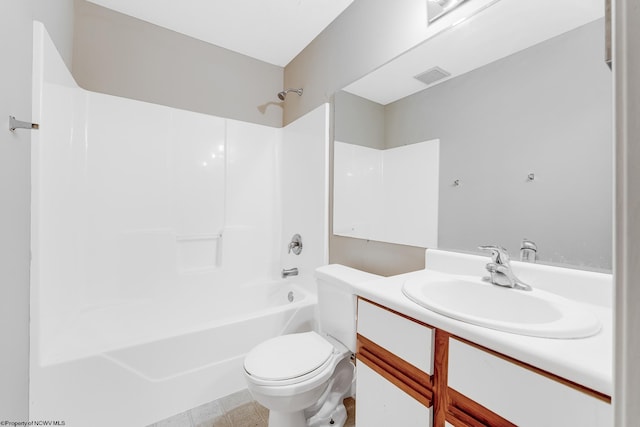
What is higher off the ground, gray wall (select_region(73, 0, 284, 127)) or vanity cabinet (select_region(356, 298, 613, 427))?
gray wall (select_region(73, 0, 284, 127))

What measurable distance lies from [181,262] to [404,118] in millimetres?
1918

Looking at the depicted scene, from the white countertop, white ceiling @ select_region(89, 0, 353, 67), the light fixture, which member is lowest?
the white countertop

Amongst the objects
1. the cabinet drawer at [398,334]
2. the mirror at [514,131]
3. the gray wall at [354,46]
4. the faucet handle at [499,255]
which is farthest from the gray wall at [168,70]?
the faucet handle at [499,255]

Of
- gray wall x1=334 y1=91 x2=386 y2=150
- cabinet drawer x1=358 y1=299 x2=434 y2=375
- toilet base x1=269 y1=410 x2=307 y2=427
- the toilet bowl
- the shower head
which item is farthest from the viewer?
the shower head

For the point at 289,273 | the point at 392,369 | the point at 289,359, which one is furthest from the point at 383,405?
the point at 289,273

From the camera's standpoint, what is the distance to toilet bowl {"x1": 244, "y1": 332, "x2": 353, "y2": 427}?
1082 millimetres

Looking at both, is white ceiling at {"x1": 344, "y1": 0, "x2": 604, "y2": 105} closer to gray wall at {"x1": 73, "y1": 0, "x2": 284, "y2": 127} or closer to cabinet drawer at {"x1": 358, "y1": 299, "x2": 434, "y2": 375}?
cabinet drawer at {"x1": 358, "y1": 299, "x2": 434, "y2": 375}

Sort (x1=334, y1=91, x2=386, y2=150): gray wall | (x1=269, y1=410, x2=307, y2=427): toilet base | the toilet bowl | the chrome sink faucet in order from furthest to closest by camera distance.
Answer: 1. (x1=334, y1=91, x2=386, y2=150): gray wall
2. (x1=269, y1=410, x2=307, y2=427): toilet base
3. the toilet bowl
4. the chrome sink faucet

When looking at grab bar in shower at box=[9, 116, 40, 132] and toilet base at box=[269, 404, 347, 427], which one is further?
toilet base at box=[269, 404, 347, 427]

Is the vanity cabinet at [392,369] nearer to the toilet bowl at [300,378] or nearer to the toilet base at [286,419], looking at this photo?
the toilet bowl at [300,378]

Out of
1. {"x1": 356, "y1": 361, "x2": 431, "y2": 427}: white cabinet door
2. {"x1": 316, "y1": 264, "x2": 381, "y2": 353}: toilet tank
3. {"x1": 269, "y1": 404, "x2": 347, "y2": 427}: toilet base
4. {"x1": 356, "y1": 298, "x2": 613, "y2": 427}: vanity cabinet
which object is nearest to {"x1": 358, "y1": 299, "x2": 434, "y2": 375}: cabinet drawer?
{"x1": 356, "y1": 298, "x2": 613, "y2": 427}: vanity cabinet

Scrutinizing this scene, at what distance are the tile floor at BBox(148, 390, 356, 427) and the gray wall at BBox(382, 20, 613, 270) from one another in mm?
1288

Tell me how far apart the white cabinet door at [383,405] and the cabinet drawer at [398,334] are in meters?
0.13

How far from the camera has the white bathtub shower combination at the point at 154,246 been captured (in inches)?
48.8
